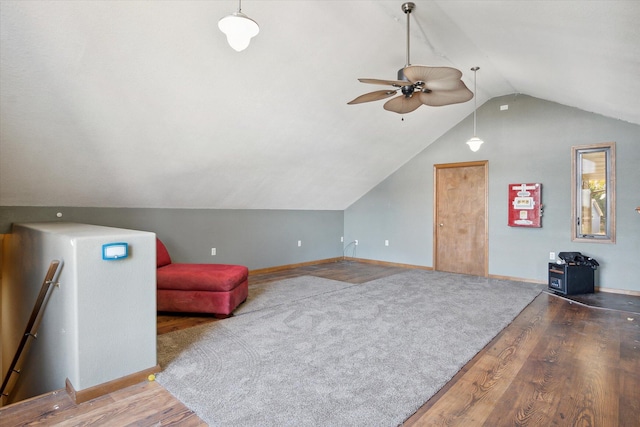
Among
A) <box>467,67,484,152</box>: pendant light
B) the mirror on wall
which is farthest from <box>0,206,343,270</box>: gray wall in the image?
the mirror on wall

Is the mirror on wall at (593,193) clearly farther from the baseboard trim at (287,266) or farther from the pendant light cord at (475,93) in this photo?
the baseboard trim at (287,266)

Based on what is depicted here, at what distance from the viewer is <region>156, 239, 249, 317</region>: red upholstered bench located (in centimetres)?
359

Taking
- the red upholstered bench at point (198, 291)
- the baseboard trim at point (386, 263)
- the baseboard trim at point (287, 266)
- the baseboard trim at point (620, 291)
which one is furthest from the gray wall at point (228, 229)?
the baseboard trim at point (620, 291)

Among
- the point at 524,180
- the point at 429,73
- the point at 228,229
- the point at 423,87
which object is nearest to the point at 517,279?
the point at 524,180

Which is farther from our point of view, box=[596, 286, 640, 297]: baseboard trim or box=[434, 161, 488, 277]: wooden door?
box=[434, 161, 488, 277]: wooden door

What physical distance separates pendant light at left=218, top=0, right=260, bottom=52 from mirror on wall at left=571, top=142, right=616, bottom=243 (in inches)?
203

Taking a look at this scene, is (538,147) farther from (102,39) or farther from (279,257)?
(102,39)

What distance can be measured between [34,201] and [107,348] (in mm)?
2593

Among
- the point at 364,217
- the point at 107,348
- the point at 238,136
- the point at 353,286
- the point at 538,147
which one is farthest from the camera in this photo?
the point at 364,217

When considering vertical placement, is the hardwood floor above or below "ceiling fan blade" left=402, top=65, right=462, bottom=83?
below

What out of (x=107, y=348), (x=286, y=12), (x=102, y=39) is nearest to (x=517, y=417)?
(x=107, y=348)

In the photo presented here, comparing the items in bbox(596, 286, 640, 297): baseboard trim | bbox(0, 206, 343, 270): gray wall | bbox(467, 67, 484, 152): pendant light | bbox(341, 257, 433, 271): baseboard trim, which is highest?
bbox(467, 67, 484, 152): pendant light

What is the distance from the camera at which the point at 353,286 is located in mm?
5105

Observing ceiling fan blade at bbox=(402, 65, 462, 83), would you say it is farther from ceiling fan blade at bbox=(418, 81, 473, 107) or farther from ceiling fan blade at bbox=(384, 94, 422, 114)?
ceiling fan blade at bbox=(384, 94, 422, 114)
